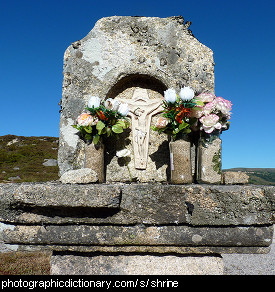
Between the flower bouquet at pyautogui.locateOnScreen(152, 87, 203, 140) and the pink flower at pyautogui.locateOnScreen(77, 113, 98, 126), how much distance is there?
0.86 m

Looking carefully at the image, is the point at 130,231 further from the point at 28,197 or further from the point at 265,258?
the point at 265,258

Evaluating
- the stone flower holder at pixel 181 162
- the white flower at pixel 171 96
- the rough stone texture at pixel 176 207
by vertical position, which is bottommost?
the rough stone texture at pixel 176 207

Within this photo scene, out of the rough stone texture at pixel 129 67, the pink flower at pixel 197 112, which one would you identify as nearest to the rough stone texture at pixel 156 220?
the pink flower at pixel 197 112

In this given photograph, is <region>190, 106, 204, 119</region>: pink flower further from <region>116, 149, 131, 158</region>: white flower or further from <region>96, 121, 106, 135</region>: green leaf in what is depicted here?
<region>96, 121, 106, 135</region>: green leaf

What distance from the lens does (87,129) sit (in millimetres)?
3863

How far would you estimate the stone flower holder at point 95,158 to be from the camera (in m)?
3.88

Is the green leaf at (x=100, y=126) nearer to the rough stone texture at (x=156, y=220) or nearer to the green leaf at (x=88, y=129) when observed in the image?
the green leaf at (x=88, y=129)

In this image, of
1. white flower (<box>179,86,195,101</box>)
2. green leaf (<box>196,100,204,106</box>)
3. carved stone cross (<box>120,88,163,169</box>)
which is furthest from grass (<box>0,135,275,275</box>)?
carved stone cross (<box>120,88,163,169</box>)

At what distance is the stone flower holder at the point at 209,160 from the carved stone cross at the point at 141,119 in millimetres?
844

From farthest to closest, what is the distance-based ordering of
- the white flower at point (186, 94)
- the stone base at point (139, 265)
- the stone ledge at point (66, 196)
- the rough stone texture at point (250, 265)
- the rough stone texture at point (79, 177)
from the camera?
the rough stone texture at point (250, 265)
the white flower at point (186, 94)
the rough stone texture at point (79, 177)
the stone base at point (139, 265)
the stone ledge at point (66, 196)

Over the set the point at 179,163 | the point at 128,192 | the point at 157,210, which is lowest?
the point at 157,210

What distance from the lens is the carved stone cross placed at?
14.1 ft

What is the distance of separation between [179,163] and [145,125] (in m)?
0.99
